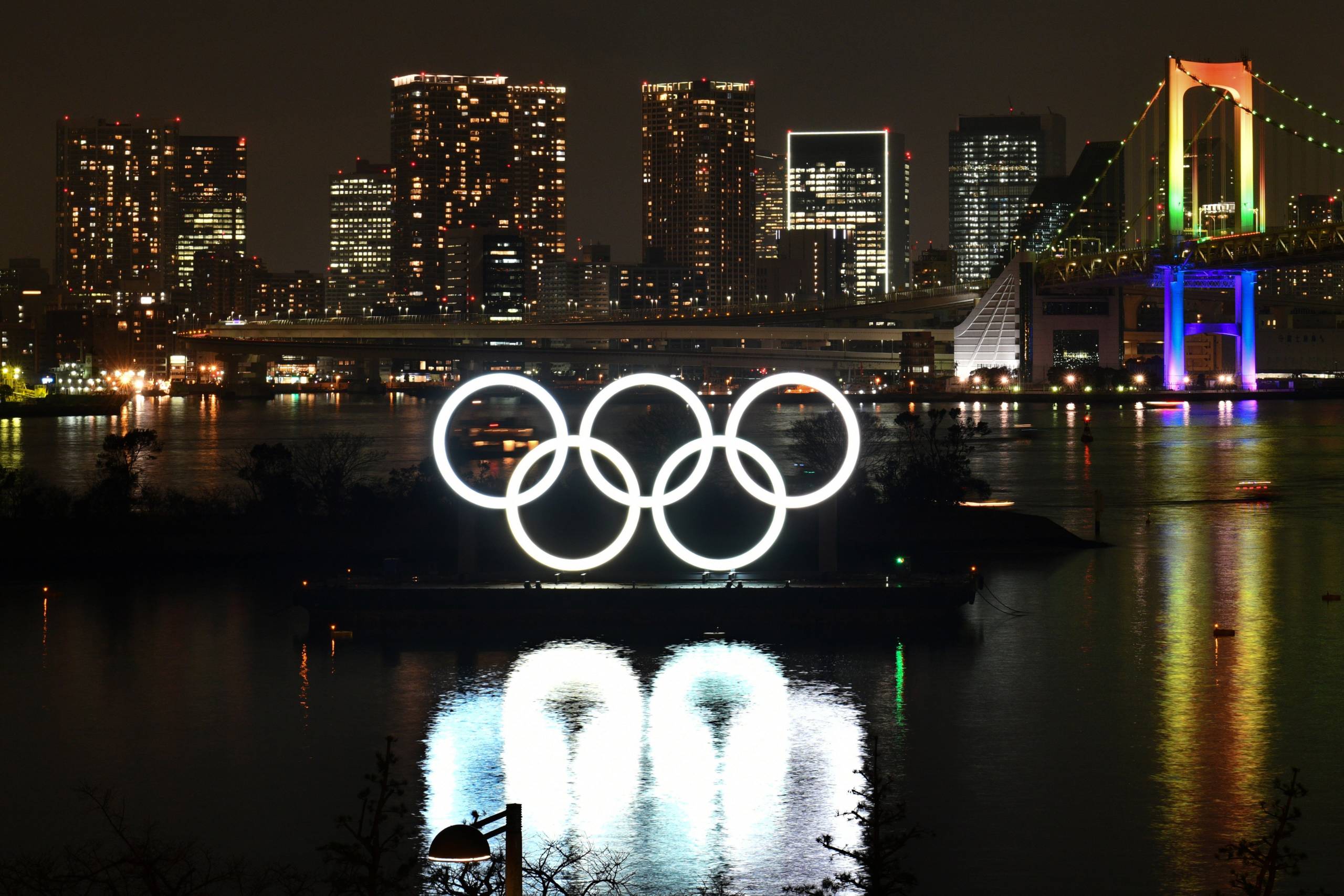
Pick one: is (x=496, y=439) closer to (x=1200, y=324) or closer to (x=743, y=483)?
(x=743, y=483)

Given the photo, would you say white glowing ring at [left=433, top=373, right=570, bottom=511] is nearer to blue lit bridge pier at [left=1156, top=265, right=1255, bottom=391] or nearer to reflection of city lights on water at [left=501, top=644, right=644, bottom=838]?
reflection of city lights on water at [left=501, top=644, right=644, bottom=838]

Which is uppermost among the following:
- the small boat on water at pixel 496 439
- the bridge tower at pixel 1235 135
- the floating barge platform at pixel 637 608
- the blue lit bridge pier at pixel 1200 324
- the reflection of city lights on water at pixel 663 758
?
the bridge tower at pixel 1235 135

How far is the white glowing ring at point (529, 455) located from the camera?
60.2 ft

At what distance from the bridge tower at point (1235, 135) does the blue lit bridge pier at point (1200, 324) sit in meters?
2.54

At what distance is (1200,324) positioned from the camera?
87.4m

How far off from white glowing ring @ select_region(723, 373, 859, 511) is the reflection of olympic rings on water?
0.05 feet

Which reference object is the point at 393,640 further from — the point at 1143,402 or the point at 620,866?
the point at 1143,402

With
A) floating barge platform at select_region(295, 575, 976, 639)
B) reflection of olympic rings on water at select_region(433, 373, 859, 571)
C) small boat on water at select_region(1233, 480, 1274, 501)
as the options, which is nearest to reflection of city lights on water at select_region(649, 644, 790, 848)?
floating barge platform at select_region(295, 575, 976, 639)

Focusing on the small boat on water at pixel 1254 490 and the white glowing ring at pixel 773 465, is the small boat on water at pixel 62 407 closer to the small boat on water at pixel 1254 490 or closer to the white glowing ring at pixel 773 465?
the small boat on water at pixel 1254 490

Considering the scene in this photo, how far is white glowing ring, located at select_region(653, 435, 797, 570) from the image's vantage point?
18.7 metres

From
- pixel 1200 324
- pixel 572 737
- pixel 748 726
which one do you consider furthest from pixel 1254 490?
pixel 1200 324

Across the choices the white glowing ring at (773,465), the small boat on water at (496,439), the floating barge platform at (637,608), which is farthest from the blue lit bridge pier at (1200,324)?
the floating barge platform at (637,608)

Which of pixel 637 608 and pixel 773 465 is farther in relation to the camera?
pixel 773 465

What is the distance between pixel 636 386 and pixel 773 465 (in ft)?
6.34
